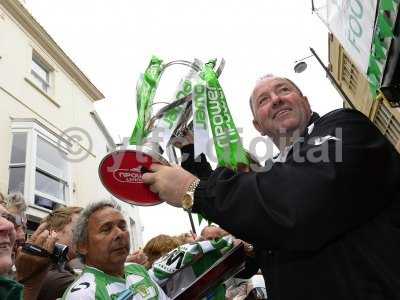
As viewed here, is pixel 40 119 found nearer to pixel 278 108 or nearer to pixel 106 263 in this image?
pixel 106 263

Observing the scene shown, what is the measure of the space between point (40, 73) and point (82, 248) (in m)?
9.17

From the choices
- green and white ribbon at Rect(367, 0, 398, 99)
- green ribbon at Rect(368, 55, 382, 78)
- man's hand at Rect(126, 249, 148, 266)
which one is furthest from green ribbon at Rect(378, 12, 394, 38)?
man's hand at Rect(126, 249, 148, 266)

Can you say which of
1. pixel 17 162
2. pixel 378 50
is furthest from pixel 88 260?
pixel 17 162

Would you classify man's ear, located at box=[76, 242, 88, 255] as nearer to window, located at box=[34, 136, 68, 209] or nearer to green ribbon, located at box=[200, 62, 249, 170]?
green ribbon, located at box=[200, 62, 249, 170]

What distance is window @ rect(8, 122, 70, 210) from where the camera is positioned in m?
7.94

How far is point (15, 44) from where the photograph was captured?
9.28m

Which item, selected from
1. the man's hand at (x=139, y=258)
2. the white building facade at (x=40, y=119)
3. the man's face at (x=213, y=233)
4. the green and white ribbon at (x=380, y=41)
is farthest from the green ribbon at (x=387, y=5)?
the white building facade at (x=40, y=119)

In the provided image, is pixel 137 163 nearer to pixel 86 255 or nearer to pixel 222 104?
pixel 222 104

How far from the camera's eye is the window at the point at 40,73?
10102 millimetres

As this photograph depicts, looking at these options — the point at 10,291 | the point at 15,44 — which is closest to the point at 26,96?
the point at 15,44

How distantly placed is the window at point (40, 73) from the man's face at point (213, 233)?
930cm

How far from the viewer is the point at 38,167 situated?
28.3 feet

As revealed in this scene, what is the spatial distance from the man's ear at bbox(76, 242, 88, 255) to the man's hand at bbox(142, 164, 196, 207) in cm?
142

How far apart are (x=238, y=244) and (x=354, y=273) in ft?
2.43
